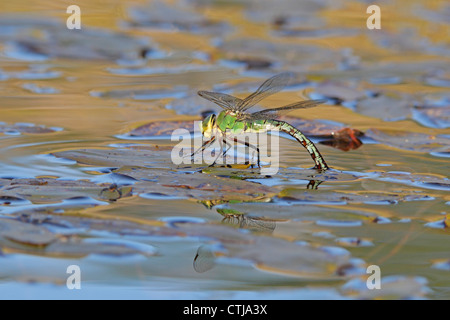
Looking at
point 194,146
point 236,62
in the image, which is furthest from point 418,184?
point 236,62

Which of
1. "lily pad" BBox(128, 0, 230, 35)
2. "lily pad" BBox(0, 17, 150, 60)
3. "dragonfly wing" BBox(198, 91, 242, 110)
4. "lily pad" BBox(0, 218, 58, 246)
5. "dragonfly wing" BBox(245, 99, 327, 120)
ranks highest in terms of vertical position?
"lily pad" BBox(128, 0, 230, 35)

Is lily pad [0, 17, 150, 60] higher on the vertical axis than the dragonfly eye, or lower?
higher

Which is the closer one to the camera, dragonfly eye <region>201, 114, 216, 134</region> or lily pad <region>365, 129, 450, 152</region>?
dragonfly eye <region>201, 114, 216, 134</region>

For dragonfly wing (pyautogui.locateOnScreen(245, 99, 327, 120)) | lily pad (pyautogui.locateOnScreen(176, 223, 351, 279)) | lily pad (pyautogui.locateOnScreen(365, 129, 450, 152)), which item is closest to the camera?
lily pad (pyautogui.locateOnScreen(176, 223, 351, 279))

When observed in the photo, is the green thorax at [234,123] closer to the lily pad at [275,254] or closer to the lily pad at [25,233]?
the lily pad at [275,254]

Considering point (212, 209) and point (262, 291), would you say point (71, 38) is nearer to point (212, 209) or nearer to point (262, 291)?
point (212, 209)

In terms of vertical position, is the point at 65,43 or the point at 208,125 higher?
the point at 65,43

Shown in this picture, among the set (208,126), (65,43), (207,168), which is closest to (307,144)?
(208,126)

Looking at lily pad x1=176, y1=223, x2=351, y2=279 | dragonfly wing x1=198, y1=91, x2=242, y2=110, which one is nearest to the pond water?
lily pad x1=176, y1=223, x2=351, y2=279

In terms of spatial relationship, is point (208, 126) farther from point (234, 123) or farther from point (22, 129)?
point (22, 129)

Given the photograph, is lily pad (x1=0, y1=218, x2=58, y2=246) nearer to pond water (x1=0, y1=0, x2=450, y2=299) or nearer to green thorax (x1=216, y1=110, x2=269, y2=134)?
pond water (x1=0, y1=0, x2=450, y2=299)
